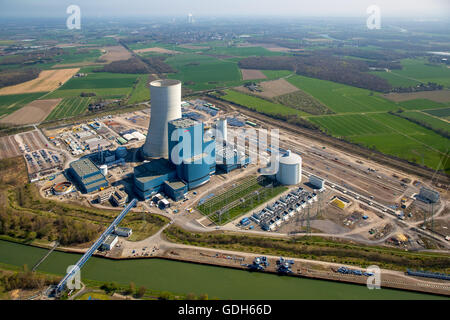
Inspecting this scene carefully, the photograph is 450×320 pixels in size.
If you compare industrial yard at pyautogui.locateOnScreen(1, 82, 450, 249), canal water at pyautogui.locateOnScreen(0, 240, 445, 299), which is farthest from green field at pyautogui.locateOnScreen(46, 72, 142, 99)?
canal water at pyautogui.locateOnScreen(0, 240, 445, 299)

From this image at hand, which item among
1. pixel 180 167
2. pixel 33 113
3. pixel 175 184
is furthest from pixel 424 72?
pixel 33 113

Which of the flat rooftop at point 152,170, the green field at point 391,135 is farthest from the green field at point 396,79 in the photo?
the flat rooftop at point 152,170

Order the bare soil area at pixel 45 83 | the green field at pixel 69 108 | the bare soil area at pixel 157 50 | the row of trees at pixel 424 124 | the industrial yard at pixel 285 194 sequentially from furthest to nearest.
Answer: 1. the bare soil area at pixel 157 50
2. the bare soil area at pixel 45 83
3. the green field at pixel 69 108
4. the row of trees at pixel 424 124
5. the industrial yard at pixel 285 194

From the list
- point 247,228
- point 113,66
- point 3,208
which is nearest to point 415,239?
point 247,228

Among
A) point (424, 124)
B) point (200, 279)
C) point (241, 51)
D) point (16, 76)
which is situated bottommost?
point (200, 279)

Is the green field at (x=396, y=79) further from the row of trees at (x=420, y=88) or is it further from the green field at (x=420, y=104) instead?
the green field at (x=420, y=104)

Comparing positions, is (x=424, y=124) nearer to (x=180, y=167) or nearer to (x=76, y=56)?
(x=180, y=167)
